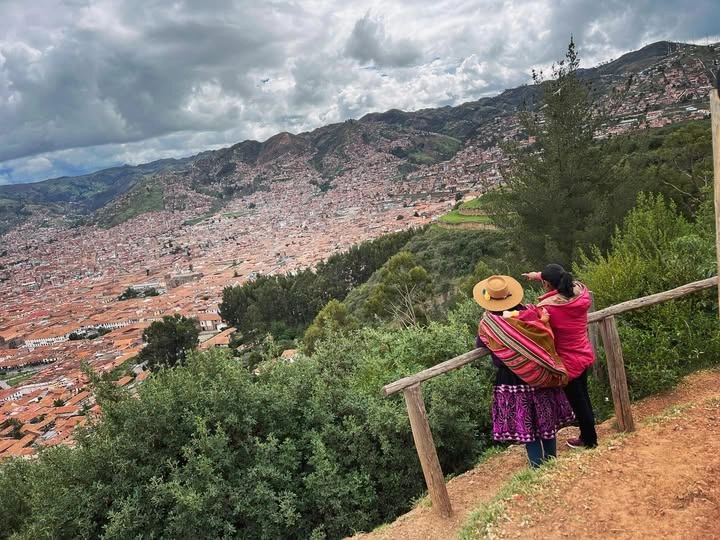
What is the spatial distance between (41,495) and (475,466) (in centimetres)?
406

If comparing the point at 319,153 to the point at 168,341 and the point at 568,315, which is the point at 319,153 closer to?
the point at 168,341

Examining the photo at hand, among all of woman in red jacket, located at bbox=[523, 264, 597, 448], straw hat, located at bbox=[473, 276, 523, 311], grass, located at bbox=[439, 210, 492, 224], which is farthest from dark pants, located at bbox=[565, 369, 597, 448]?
grass, located at bbox=[439, 210, 492, 224]

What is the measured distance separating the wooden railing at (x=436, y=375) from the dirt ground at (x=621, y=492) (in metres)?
0.17

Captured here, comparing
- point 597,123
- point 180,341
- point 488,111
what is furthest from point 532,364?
point 488,111

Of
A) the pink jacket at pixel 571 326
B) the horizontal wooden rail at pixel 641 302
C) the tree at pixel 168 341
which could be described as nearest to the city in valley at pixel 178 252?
the tree at pixel 168 341

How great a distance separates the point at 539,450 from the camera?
3.47m

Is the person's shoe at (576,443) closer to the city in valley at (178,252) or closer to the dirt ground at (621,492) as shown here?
the dirt ground at (621,492)

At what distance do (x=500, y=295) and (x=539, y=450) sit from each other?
1302mm

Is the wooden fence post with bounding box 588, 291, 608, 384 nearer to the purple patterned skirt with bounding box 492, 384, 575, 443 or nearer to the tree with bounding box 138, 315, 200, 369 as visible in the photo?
the purple patterned skirt with bounding box 492, 384, 575, 443

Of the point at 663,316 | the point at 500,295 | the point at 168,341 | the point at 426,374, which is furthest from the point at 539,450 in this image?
the point at 168,341

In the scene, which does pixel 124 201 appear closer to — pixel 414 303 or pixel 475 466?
pixel 414 303

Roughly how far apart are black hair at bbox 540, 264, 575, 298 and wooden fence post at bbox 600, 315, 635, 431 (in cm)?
85

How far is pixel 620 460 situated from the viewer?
3236mm

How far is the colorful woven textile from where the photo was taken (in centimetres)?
308
